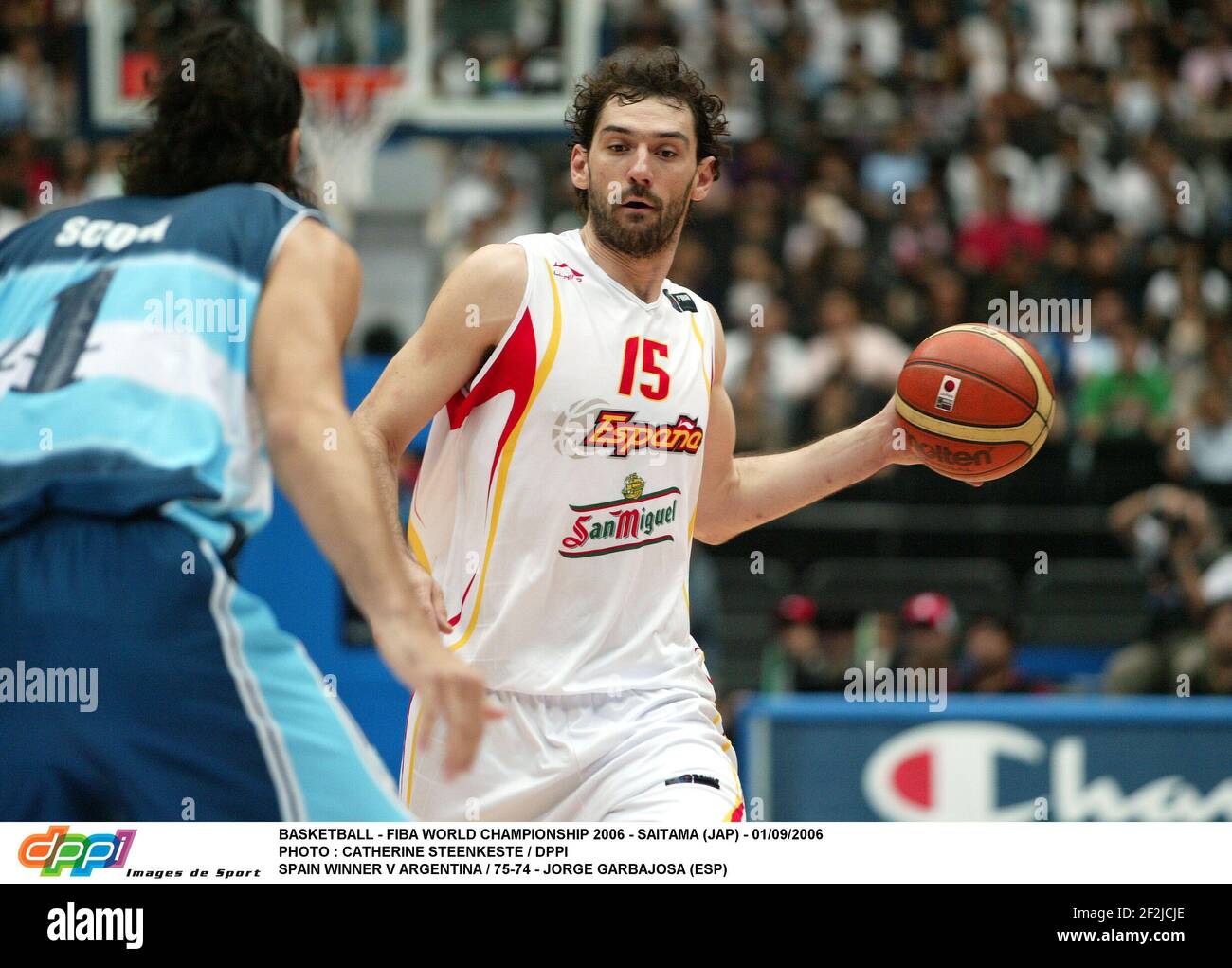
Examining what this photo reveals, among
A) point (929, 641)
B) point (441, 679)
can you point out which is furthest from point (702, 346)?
point (929, 641)

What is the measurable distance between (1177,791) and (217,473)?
6448 mm

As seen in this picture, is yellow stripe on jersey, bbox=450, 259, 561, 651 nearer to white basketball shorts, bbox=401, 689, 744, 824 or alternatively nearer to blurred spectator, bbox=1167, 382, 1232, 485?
white basketball shorts, bbox=401, 689, 744, 824

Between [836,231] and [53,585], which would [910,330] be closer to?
[836,231]

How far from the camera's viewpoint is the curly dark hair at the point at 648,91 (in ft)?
15.1

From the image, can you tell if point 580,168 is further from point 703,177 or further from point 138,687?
point 138,687

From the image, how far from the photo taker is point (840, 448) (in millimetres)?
4965

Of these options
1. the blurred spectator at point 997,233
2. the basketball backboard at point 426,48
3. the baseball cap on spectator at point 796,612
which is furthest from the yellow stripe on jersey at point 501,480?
the blurred spectator at point 997,233

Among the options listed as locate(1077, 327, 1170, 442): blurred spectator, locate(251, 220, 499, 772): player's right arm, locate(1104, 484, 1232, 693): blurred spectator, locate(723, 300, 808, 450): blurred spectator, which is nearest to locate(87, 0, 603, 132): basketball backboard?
locate(723, 300, 808, 450): blurred spectator

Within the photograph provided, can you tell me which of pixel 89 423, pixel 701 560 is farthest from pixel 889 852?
pixel 701 560

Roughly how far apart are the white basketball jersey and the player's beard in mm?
179

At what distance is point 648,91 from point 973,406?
128cm

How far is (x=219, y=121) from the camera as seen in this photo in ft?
11.6

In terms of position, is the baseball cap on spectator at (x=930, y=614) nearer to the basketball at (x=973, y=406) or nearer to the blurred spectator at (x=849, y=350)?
the blurred spectator at (x=849, y=350)

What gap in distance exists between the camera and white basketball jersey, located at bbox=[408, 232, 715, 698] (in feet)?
14.3
